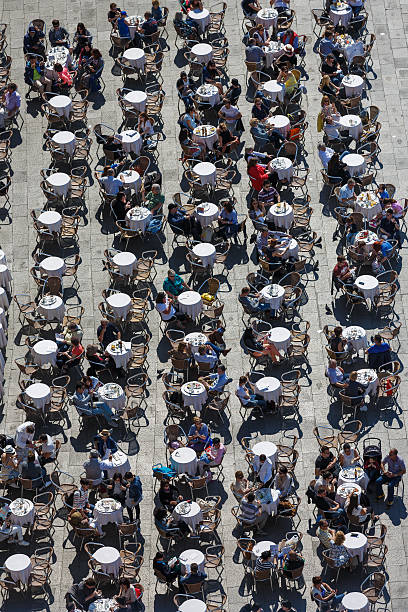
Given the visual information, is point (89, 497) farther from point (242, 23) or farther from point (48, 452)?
point (242, 23)

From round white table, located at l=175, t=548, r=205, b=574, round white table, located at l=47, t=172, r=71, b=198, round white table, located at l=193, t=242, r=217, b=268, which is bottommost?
round white table, located at l=175, t=548, r=205, b=574

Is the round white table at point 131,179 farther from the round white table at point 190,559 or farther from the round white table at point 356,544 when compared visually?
the round white table at point 356,544

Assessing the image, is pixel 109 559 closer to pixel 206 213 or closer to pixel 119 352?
pixel 119 352

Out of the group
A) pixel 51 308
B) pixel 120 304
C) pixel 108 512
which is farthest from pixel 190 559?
pixel 51 308

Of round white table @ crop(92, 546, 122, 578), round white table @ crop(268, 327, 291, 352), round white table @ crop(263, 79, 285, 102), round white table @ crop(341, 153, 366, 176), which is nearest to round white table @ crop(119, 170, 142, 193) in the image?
round white table @ crop(263, 79, 285, 102)

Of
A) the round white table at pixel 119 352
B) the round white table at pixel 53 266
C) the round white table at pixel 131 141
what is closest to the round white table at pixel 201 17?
the round white table at pixel 131 141

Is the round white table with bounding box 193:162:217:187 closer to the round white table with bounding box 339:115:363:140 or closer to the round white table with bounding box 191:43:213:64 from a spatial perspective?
the round white table with bounding box 339:115:363:140
